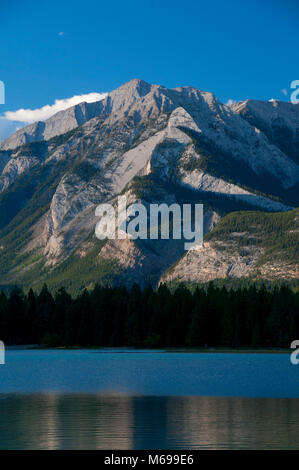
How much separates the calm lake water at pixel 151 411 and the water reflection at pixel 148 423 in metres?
0.06

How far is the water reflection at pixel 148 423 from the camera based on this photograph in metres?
47.6

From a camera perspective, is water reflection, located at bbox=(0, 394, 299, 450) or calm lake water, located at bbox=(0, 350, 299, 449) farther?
calm lake water, located at bbox=(0, 350, 299, 449)

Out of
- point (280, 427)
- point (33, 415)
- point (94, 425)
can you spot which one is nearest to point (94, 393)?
point (33, 415)

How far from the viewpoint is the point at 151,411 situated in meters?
63.4

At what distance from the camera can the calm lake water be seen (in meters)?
48.4

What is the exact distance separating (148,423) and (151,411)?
7.40 meters

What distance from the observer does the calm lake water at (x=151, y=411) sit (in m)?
48.4

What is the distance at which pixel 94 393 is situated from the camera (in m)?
81.4

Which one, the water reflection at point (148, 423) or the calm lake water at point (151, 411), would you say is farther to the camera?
the calm lake water at point (151, 411)

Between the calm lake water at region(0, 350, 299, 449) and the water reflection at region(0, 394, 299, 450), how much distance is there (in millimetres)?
64
